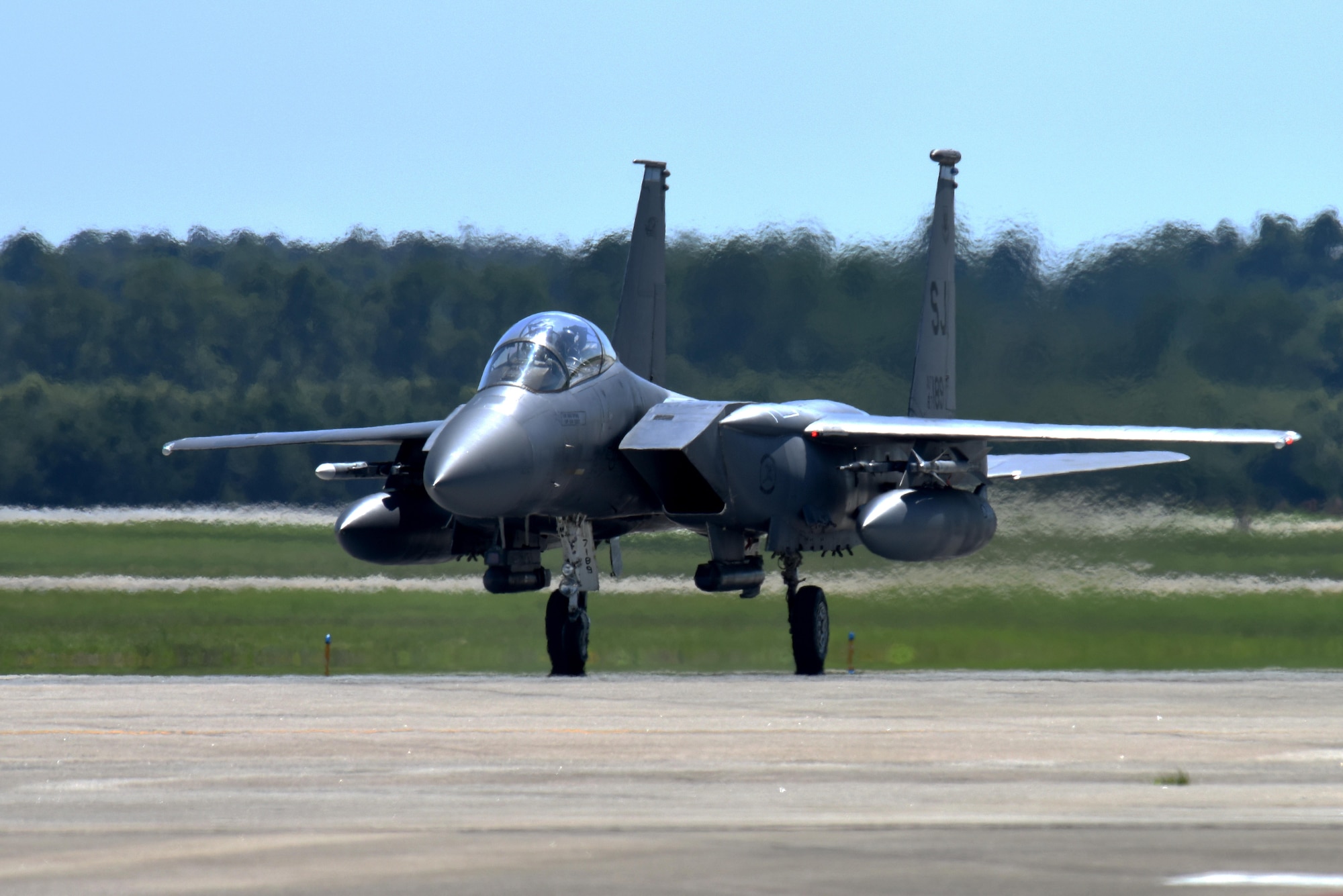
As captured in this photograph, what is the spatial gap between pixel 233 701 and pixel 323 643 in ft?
31.0

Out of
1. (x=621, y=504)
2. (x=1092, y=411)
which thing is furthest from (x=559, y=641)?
(x=1092, y=411)

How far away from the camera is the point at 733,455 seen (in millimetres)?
20219

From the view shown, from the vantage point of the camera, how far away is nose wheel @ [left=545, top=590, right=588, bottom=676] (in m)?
19.9

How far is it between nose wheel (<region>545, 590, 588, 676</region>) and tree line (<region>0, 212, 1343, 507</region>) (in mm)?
7896

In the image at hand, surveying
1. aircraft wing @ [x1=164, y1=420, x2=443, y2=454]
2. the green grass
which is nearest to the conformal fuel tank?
the green grass

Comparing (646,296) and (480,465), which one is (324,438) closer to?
(646,296)

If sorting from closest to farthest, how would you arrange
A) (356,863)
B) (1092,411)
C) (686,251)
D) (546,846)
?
(356,863)
(546,846)
(1092,411)
(686,251)

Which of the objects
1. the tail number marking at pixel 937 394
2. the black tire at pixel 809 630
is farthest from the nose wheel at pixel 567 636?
the tail number marking at pixel 937 394

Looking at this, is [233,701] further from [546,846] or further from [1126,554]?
[1126,554]

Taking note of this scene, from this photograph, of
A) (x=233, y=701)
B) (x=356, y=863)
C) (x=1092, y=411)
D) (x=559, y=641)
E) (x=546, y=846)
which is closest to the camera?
(x=356, y=863)

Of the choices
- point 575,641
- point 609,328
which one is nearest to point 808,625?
point 575,641

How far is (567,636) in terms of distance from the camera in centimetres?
1986

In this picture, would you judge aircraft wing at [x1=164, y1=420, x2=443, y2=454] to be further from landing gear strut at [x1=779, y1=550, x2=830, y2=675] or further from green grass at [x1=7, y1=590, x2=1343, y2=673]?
landing gear strut at [x1=779, y1=550, x2=830, y2=675]

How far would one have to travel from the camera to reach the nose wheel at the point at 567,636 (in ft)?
65.2
